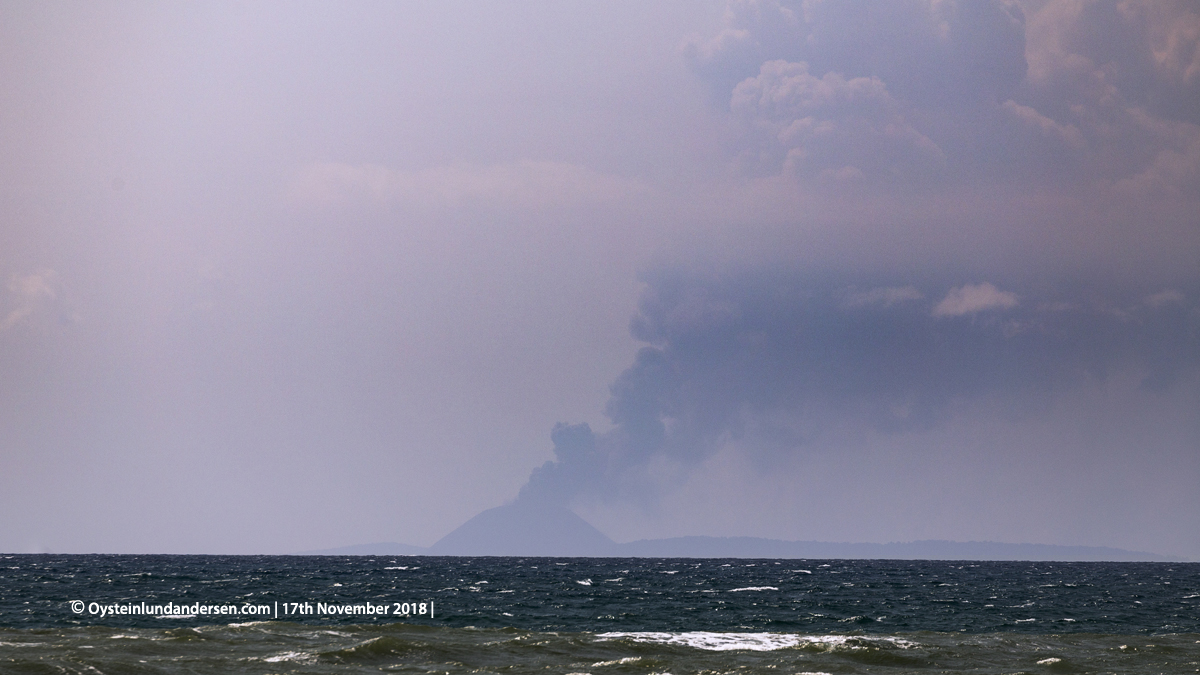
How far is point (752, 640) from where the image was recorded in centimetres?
4144

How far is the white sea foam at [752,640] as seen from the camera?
38031mm

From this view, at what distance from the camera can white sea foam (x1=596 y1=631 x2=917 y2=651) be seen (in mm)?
38031

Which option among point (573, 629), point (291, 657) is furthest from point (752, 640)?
point (291, 657)

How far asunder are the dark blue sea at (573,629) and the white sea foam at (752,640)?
93mm

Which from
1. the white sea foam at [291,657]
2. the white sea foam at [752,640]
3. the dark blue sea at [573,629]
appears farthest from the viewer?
the white sea foam at [752,640]

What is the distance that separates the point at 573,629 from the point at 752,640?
8.89 m

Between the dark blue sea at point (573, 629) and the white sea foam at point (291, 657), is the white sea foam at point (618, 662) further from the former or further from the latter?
the white sea foam at point (291, 657)

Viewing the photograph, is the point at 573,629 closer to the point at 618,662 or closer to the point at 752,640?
the point at 752,640

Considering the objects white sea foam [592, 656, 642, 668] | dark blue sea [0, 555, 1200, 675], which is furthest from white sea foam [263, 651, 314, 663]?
white sea foam [592, 656, 642, 668]

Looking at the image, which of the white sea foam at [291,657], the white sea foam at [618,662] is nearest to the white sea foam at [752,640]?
the white sea foam at [618,662]

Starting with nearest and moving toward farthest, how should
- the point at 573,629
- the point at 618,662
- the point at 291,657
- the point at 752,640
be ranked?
the point at 291,657
the point at 618,662
the point at 752,640
the point at 573,629

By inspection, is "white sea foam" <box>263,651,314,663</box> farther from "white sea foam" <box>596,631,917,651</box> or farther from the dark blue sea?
"white sea foam" <box>596,631,917,651</box>

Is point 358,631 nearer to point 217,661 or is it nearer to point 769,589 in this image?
point 217,661

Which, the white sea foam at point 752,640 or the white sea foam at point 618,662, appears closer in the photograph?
the white sea foam at point 618,662
